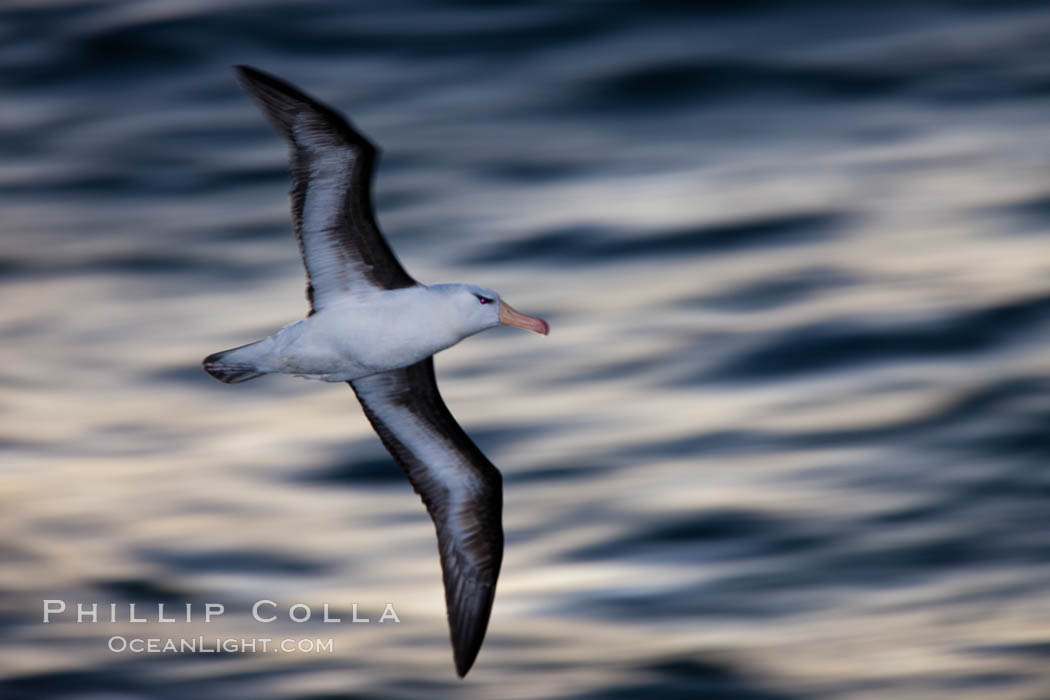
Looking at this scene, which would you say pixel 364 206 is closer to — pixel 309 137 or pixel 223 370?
pixel 309 137

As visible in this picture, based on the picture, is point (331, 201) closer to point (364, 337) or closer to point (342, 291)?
point (342, 291)

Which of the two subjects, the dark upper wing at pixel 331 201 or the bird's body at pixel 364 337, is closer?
the dark upper wing at pixel 331 201

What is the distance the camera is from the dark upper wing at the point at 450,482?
34.2 ft

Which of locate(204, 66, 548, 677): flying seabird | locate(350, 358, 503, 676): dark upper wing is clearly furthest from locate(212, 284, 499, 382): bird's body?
locate(350, 358, 503, 676): dark upper wing

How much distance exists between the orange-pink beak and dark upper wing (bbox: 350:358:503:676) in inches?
43.6

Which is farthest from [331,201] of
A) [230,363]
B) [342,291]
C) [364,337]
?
[230,363]

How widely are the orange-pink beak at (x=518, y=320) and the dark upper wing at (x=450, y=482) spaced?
43.6 inches

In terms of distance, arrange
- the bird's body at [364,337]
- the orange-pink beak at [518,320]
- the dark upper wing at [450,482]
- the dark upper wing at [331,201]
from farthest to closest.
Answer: the dark upper wing at [450,482] < the orange-pink beak at [518,320] < the bird's body at [364,337] < the dark upper wing at [331,201]

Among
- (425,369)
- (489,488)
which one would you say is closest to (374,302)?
(425,369)

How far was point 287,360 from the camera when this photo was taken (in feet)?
29.7

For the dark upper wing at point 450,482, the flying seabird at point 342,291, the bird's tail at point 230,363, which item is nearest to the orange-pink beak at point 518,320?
the flying seabird at point 342,291

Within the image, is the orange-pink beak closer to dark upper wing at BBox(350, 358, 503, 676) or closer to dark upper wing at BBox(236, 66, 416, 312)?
dark upper wing at BBox(236, 66, 416, 312)

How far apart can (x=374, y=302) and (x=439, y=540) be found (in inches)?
94.3

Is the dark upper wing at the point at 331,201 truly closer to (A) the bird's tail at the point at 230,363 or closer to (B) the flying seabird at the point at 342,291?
(B) the flying seabird at the point at 342,291
